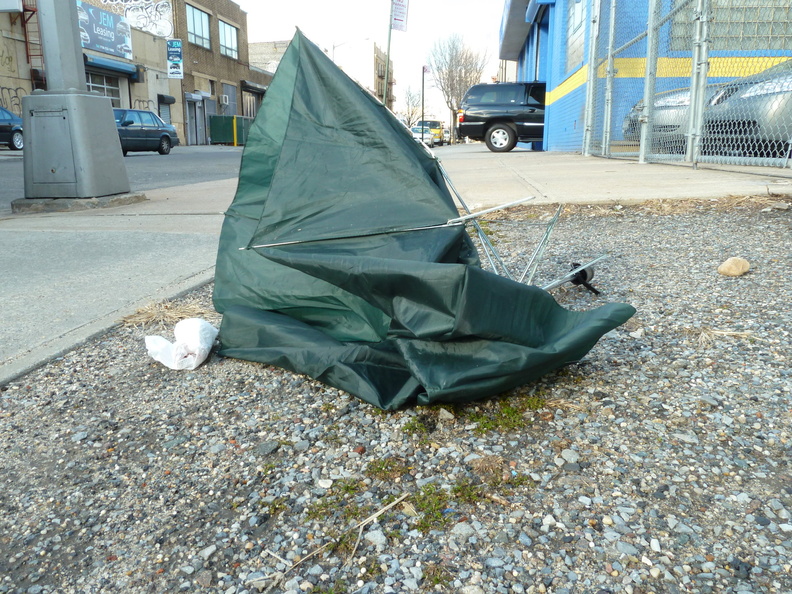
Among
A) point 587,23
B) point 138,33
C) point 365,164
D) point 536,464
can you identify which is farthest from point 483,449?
point 138,33

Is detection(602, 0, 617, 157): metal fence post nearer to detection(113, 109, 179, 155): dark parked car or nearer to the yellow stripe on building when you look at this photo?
the yellow stripe on building

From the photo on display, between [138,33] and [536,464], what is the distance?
37975mm

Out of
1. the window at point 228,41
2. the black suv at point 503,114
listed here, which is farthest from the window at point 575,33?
the window at point 228,41

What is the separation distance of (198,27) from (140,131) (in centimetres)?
1912

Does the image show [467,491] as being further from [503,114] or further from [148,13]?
[148,13]

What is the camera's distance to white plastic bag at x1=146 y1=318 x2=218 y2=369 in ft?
8.36

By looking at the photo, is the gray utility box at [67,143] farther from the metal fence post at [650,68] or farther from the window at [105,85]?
the window at [105,85]

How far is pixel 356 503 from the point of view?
1.69 m

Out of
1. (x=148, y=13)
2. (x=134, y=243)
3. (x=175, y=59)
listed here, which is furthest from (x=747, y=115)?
(x=148, y=13)

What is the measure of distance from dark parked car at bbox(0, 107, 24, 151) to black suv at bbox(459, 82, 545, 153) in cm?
1475

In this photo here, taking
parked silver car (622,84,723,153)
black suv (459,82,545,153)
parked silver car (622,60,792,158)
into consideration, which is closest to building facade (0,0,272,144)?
black suv (459,82,545,153)

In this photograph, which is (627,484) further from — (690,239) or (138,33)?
(138,33)

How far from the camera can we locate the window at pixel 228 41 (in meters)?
42.9

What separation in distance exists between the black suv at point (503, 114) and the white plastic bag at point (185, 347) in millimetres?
16618
